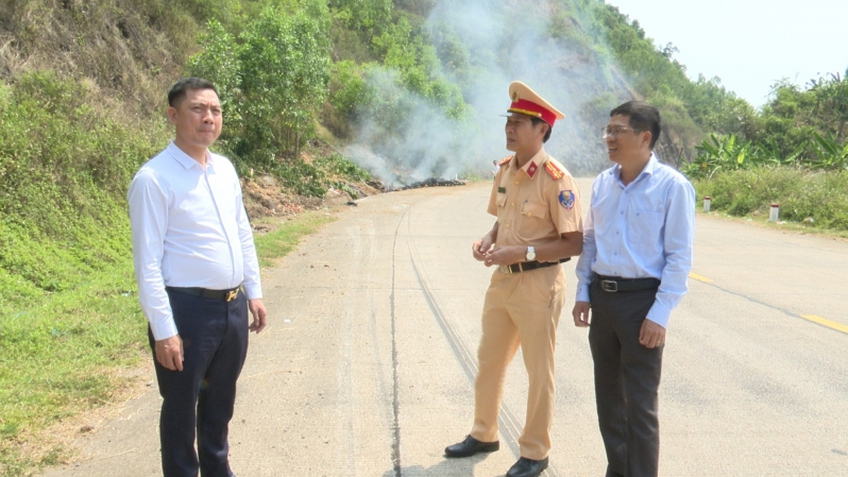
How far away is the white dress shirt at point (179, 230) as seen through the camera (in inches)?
117

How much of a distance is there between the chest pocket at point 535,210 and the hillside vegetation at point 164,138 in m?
2.87

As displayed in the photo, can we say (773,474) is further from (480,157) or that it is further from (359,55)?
(480,157)

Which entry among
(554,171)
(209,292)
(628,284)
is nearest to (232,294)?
(209,292)

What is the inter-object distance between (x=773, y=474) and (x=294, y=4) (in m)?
27.5

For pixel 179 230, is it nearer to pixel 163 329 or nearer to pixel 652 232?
pixel 163 329

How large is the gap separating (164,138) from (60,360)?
29.1 feet

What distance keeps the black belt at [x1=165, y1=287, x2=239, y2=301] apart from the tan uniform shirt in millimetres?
1461

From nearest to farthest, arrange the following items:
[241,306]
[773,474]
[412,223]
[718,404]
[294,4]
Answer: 1. [241,306]
2. [773,474]
3. [718,404]
4. [412,223]
5. [294,4]

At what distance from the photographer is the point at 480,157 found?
48.4m

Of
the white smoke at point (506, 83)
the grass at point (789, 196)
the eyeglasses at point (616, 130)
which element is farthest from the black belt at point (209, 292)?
the white smoke at point (506, 83)

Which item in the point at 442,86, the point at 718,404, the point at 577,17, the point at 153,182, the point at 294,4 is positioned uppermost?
the point at 577,17

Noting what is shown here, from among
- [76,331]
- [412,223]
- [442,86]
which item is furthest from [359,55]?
[76,331]

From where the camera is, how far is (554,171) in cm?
376

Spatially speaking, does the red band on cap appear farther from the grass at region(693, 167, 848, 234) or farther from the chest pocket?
the grass at region(693, 167, 848, 234)
